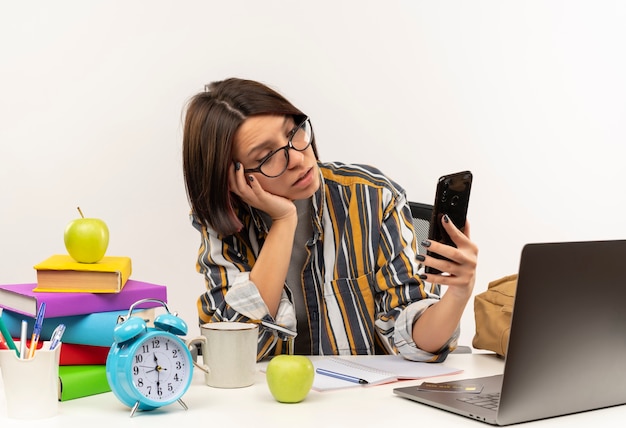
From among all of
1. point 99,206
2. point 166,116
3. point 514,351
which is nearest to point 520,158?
point 166,116

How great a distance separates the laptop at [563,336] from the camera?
1018 mm

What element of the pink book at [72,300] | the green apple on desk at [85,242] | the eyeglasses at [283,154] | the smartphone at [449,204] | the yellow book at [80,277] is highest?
the eyeglasses at [283,154]

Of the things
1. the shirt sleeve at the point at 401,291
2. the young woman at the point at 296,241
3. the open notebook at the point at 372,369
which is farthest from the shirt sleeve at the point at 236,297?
the shirt sleeve at the point at 401,291

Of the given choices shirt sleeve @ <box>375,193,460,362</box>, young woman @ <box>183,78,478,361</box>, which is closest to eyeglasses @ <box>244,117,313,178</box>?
young woman @ <box>183,78,478,361</box>

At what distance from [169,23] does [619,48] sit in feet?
6.18

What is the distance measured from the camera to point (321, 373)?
139 centimetres

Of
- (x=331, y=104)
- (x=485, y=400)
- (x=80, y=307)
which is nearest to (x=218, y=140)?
(x=80, y=307)

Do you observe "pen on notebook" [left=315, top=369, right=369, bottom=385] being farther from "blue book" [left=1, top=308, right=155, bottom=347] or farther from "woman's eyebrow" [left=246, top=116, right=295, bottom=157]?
"woman's eyebrow" [left=246, top=116, right=295, bottom=157]

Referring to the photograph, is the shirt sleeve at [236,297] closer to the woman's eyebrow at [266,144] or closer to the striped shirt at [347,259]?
the striped shirt at [347,259]

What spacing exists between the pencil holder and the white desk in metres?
0.02

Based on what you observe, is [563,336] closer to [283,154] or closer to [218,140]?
[283,154]

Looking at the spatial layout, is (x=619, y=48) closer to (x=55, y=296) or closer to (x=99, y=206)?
(x=99, y=206)

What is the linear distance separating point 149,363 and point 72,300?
0.22 m

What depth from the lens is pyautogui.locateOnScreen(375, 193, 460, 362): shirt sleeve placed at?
62.4 inches
